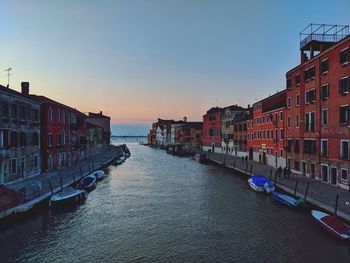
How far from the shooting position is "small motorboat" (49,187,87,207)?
85.9ft

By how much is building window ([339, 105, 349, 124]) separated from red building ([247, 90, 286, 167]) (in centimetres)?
1511

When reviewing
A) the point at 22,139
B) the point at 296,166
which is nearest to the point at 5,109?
the point at 22,139

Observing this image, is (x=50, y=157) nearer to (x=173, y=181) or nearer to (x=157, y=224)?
(x=173, y=181)

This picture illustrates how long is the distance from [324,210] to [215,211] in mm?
7920

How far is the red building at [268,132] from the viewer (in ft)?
152

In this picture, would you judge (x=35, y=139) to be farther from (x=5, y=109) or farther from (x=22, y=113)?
(x=5, y=109)

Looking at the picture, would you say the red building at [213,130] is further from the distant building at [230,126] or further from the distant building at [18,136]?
the distant building at [18,136]

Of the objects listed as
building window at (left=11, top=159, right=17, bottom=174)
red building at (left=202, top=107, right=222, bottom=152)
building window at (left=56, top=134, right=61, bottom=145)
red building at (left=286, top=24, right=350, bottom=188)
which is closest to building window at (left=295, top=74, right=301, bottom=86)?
red building at (left=286, top=24, right=350, bottom=188)

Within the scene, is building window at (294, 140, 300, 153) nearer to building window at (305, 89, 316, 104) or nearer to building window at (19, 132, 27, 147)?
building window at (305, 89, 316, 104)

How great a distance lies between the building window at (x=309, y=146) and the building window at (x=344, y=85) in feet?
24.2

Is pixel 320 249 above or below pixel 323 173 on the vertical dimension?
below

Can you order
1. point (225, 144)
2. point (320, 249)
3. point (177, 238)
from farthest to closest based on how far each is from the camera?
point (225, 144) → point (177, 238) → point (320, 249)

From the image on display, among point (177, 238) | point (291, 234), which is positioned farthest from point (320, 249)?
point (177, 238)

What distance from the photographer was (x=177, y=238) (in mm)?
19766
